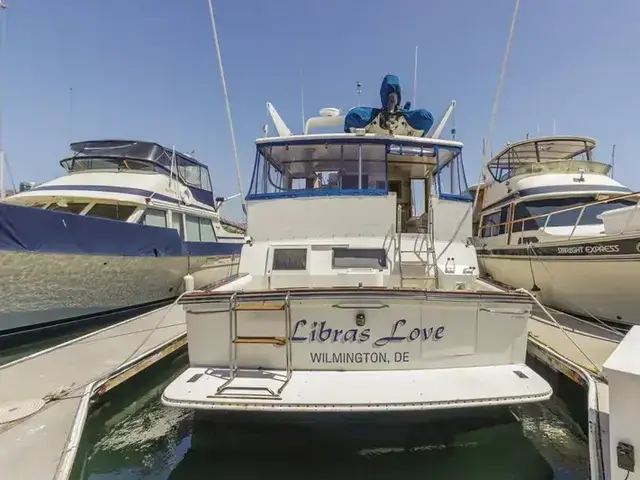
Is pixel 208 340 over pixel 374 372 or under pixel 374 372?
over

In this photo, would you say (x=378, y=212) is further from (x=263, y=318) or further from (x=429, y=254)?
(x=263, y=318)

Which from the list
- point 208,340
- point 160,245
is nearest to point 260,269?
point 208,340

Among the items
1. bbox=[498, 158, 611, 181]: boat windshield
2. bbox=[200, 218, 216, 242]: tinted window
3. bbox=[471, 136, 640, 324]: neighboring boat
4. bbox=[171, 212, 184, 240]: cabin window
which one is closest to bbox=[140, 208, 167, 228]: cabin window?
bbox=[171, 212, 184, 240]: cabin window

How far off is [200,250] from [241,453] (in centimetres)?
969

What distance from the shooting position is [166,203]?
11570 mm

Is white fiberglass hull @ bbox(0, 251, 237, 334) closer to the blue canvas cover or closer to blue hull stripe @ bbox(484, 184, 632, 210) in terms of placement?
the blue canvas cover

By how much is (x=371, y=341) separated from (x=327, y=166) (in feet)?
13.3

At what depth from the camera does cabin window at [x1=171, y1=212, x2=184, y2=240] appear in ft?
39.3

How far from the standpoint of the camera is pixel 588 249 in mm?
7395

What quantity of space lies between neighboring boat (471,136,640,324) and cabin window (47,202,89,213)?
12062mm

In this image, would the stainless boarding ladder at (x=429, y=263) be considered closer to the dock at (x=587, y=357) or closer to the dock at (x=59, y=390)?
the dock at (x=587, y=357)

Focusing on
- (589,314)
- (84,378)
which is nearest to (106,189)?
(84,378)

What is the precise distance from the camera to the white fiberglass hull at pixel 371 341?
3.79 meters

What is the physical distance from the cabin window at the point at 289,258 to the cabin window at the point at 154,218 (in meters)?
6.47
